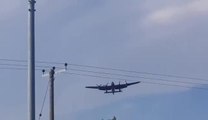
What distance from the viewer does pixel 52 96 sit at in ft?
120

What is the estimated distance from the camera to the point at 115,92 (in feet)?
235

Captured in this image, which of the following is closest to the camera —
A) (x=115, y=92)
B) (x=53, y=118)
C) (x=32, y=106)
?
(x=32, y=106)

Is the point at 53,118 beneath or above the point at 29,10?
beneath

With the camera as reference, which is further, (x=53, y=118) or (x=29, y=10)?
(x=53, y=118)

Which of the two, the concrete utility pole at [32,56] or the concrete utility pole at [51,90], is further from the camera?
the concrete utility pole at [51,90]

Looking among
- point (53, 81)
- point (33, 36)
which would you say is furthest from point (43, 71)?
point (33, 36)

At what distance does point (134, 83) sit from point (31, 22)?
57082 mm

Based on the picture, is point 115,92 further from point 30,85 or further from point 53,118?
point 30,85

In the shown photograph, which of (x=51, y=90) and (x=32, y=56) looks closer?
(x=32, y=56)

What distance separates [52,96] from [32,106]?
20008mm

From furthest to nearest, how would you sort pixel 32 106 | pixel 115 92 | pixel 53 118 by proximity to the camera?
pixel 115 92 → pixel 53 118 → pixel 32 106

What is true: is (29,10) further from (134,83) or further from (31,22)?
(134,83)

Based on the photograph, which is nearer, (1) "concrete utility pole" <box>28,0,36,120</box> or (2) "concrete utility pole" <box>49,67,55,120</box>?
(1) "concrete utility pole" <box>28,0,36,120</box>

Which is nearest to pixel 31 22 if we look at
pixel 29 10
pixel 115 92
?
pixel 29 10
